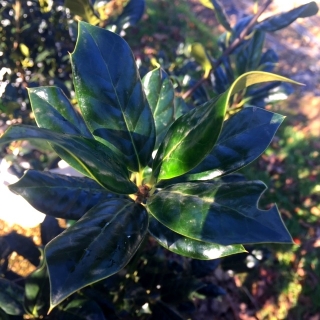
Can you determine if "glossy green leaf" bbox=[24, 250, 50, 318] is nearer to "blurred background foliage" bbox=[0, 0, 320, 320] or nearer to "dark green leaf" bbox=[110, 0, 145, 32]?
"blurred background foliage" bbox=[0, 0, 320, 320]

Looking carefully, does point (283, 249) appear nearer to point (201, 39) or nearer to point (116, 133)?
point (116, 133)

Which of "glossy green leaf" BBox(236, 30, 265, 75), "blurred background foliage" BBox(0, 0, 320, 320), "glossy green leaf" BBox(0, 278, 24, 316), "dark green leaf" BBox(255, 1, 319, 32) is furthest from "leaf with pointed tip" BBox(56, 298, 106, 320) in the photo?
"dark green leaf" BBox(255, 1, 319, 32)

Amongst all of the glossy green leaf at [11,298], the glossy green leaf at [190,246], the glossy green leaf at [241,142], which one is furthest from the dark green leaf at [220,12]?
the glossy green leaf at [11,298]

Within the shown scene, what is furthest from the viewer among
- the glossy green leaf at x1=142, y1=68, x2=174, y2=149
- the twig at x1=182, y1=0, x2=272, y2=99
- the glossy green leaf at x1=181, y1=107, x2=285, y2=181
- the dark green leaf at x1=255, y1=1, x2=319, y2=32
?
the twig at x1=182, y1=0, x2=272, y2=99

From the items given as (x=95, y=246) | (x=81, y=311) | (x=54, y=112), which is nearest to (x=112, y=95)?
(x=54, y=112)

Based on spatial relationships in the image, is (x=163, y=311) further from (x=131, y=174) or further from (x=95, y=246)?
(x=95, y=246)

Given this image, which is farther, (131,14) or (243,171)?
(243,171)
